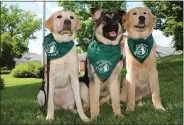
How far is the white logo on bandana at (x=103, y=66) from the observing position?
15.2 feet

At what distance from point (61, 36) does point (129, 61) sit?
3.43ft

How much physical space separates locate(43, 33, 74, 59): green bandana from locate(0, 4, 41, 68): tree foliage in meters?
8.08

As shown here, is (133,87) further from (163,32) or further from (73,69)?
(163,32)

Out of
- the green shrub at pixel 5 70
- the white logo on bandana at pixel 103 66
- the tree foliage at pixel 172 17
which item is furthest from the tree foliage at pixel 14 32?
the white logo on bandana at pixel 103 66

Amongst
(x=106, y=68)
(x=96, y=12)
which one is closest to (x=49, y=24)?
(x=96, y=12)

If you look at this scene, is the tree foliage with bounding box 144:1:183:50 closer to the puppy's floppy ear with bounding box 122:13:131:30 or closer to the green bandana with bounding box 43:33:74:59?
the puppy's floppy ear with bounding box 122:13:131:30

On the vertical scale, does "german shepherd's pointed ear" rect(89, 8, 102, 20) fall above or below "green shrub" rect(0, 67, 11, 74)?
above

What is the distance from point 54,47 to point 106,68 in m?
0.76

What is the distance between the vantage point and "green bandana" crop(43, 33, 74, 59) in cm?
466

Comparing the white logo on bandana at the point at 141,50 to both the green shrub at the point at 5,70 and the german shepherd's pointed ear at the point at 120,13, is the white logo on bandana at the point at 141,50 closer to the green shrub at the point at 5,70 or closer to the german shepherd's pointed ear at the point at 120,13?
the german shepherd's pointed ear at the point at 120,13

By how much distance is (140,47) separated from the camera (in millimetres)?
5000

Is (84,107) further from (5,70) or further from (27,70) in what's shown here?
(27,70)

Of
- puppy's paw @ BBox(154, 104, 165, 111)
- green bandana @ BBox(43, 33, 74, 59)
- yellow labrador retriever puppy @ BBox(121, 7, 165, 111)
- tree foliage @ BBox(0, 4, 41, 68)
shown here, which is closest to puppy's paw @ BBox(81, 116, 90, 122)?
yellow labrador retriever puppy @ BBox(121, 7, 165, 111)

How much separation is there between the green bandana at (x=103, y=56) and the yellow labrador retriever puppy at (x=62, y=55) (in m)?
0.24
